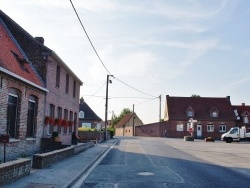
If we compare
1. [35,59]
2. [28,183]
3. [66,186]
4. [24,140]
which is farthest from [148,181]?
[35,59]

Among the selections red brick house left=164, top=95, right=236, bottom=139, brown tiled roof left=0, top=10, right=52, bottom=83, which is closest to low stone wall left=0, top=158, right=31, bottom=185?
brown tiled roof left=0, top=10, right=52, bottom=83

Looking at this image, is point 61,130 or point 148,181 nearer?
point 148,181

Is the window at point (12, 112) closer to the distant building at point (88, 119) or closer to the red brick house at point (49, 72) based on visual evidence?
the red brick house at point (49, 72)

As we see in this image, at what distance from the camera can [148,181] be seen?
1150 centimetres

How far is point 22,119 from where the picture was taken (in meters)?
17.1

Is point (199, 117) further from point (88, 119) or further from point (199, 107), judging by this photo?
point (88, 119)

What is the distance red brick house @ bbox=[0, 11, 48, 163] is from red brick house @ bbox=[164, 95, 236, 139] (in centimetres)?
5067

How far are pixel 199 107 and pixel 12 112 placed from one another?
195 ft

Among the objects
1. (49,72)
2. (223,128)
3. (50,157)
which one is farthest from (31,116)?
(223,128)

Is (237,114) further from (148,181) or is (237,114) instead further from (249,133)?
(148,181)

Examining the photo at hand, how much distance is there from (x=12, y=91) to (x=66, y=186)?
7.29 meters

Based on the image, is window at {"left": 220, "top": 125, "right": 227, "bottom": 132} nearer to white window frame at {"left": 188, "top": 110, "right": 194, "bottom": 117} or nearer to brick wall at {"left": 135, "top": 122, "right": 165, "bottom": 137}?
white window frame at {"left": 188, "top": 110, "right": 194, "bottom": 117}

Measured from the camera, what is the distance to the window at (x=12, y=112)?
1562cm

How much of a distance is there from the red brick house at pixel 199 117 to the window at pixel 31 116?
51.2 meters
